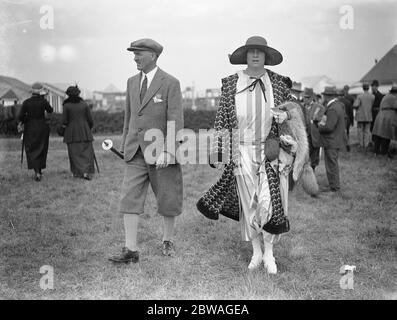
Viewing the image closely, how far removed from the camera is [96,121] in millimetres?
28953

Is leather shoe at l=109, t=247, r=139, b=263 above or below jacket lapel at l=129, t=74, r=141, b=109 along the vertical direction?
below

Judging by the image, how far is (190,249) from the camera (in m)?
6.26

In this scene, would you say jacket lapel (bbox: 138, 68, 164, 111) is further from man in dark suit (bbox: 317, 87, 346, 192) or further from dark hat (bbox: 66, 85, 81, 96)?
dark hat (bbox: 66, 85, 81, 96)

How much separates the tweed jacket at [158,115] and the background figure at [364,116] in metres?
11.5

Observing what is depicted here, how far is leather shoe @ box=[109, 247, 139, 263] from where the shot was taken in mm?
5609

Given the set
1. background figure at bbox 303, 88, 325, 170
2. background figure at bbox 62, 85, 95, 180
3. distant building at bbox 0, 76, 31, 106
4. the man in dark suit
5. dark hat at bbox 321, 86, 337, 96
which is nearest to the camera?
the man in dark suit

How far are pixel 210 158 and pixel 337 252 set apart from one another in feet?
6.25

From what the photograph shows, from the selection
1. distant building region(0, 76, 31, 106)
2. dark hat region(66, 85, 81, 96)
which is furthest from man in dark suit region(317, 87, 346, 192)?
distant building region(0, 76, 31, 106)

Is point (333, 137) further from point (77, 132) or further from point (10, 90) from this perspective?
point (10, 90)

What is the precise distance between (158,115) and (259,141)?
1103 millimetres

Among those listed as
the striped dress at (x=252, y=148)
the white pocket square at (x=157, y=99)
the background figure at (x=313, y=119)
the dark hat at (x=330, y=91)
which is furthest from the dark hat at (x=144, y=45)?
the background figure at (x=313, y=119)

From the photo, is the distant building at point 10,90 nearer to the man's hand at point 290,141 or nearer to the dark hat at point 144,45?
the dark hat at point 144,45
